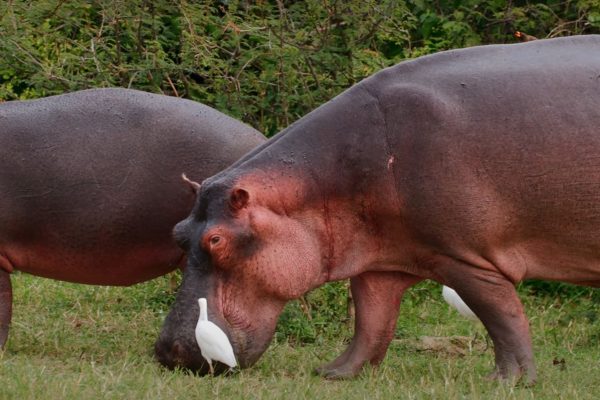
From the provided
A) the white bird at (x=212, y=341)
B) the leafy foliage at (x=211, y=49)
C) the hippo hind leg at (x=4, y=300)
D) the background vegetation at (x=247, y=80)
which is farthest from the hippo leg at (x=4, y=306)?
the leafy foliage at (x=211, y=49)

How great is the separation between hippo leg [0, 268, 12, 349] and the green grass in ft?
0.57

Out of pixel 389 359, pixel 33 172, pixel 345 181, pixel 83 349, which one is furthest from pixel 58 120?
pixel 389 359

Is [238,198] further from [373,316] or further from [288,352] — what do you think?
[288,352]

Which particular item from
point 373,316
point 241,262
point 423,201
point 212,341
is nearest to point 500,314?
point 423,201

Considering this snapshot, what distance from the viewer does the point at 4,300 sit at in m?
6.16

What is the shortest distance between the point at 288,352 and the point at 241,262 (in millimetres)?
1245

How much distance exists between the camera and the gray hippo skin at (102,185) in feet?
20.0

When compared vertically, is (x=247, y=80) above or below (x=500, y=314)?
below

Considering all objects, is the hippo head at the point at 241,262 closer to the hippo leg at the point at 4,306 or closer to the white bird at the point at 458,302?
the white bird at the point at 458,302

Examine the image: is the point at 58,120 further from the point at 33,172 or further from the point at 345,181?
the point at 345,181

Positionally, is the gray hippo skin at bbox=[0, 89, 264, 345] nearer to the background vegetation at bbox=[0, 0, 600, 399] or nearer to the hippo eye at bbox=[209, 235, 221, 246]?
the background vegetation at bbox=[0, 0, 600, 399]

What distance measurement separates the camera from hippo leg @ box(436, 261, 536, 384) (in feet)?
17.7

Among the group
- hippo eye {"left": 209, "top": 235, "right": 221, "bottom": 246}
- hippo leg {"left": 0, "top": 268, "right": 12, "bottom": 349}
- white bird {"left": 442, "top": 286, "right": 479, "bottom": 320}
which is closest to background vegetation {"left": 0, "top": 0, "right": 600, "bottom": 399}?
hippo leg {"left": 0, "top": 268, "right": 12, "bottom": 349}

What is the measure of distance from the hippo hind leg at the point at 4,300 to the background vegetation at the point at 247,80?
0.49ft
